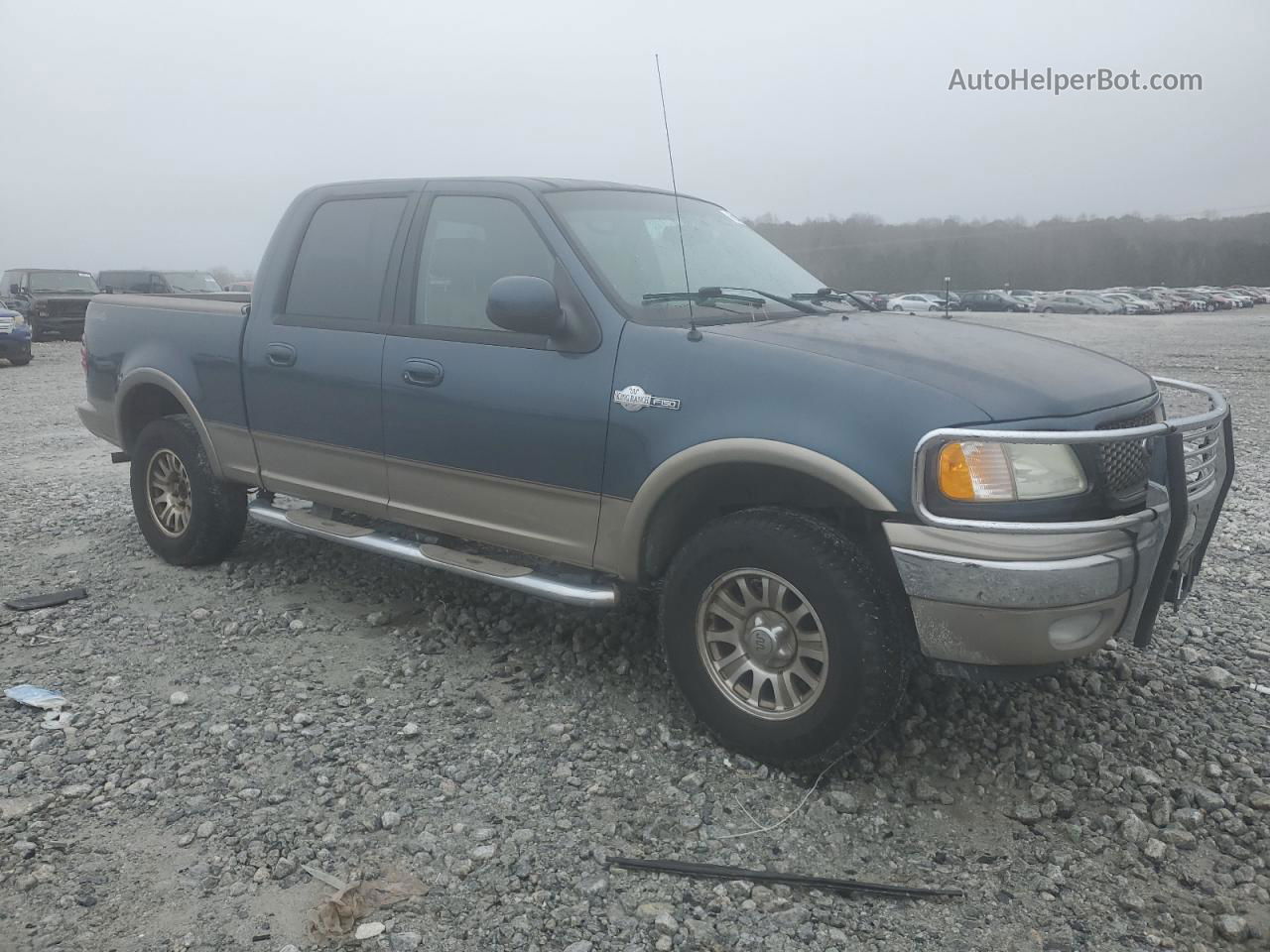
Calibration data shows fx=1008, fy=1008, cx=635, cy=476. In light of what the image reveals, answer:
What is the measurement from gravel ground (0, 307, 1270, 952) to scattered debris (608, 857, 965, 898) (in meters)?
0.04

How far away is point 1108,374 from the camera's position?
11.5 feet

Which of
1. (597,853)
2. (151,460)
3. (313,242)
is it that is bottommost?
(597,853)

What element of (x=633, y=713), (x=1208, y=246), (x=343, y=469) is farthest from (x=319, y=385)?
(x=1208, y=246)

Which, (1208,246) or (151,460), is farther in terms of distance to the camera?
(1208,246)

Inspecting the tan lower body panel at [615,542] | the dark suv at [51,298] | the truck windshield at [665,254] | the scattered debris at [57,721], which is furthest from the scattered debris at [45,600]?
the dark suv at [51,298]

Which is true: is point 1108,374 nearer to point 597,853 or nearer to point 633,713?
point 633,713

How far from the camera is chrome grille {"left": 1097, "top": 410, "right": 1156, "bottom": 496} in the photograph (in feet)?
9.80

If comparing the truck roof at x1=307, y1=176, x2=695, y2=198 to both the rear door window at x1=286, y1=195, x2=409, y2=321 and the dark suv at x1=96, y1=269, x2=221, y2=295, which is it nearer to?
the rear door window at x1=286, y1=195, x2=409, y2=321

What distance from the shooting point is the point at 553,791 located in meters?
3.29

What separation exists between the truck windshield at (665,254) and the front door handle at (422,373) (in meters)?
0.77

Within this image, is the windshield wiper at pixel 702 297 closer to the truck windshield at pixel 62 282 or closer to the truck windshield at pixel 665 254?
the truck windshield at pixel 665 254

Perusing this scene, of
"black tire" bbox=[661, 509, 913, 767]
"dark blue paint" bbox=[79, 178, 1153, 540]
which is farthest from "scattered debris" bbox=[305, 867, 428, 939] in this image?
"dark blue paint" bbox=[79, 178, 1153, 540]

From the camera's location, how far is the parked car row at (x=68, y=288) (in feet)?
78.7

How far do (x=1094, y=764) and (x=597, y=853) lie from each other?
173cm
